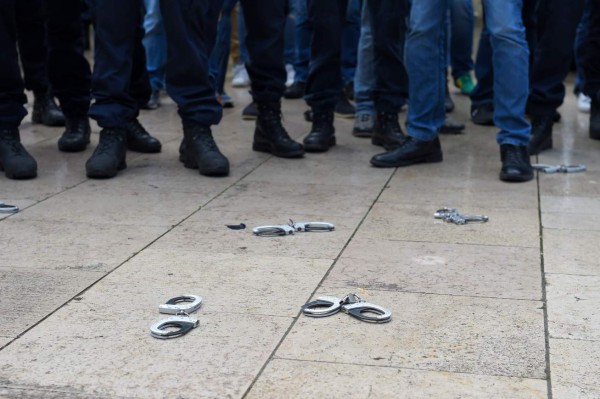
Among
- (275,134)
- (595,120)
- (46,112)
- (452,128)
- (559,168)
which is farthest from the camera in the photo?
(46,112)

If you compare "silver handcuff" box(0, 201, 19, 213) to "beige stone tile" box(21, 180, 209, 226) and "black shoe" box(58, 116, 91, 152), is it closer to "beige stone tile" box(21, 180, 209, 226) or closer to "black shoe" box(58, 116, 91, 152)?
"beige stone tile" box(21, 180, 209, 226)

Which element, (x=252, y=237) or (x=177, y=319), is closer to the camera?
(x=177, y=319)

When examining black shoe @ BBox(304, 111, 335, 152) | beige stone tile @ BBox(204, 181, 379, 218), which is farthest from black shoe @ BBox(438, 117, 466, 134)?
beige stone tile @ BBox(204, 181, 379, 218)

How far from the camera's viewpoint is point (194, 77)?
5309 millimetres

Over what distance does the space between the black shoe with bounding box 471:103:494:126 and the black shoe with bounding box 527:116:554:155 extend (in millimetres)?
858

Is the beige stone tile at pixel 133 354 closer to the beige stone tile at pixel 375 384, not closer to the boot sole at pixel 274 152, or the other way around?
the beige stone tile at pixel 375 384

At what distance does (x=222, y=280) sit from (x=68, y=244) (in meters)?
0.76

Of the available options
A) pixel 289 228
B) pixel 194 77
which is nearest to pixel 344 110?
pixel 194 77

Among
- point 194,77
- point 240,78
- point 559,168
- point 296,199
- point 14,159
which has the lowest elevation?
point 240,78

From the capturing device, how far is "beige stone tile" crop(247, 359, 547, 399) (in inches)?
101

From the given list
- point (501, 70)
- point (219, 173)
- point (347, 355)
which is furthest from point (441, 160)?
point (347, 355)

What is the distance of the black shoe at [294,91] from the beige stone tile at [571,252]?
4208 mm

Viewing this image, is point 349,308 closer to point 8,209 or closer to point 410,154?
point 8,209

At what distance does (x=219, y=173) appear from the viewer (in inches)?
207
